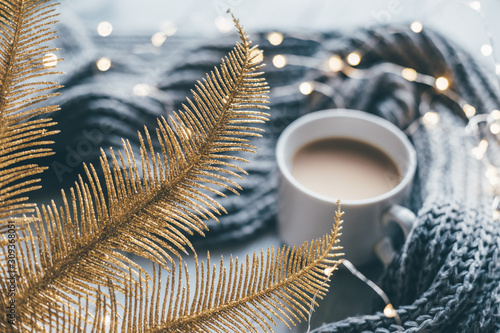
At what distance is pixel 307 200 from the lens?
490 millimetres

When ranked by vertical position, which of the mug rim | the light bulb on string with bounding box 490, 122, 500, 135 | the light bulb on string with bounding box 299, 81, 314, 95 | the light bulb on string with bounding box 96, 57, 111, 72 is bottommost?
the light bulb on string with bounding box 490, 122, 500, 135

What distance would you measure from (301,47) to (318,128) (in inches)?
7.0

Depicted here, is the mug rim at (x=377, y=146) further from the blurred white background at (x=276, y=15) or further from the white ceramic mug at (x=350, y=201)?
the blurred white background at (x=276, y=15)

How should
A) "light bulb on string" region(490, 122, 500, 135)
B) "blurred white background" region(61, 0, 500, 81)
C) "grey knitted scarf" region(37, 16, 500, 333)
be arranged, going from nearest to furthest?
"grey knitted scarf" region(37, 16, 500, 333) → "light bulb on string" region(490, 122, 500, 135) → "blurred white background" region(61, 0, 500, 81)

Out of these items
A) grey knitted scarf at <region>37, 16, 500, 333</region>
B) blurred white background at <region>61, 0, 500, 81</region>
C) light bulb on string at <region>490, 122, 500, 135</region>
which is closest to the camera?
grey knitted scarf at <region>37, 16, 500, 333</region>

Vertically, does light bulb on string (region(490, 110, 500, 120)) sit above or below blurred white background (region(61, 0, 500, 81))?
below

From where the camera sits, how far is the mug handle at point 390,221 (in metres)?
0.48

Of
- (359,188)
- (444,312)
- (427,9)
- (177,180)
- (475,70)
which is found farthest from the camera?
(427,9)

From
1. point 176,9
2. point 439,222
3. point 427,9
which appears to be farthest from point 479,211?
point 176,9

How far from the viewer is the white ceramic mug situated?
0.49 m

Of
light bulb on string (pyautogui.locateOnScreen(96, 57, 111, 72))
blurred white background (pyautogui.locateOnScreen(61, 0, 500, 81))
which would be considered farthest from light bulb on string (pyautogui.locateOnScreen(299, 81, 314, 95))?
light bulb on string (pyautogui.locateOnScreen(96, 57, 111, 72))

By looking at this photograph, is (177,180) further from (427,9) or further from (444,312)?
(427,9)

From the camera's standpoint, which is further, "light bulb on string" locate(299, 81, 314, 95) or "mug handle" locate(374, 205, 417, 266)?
"light bulb on string" locate(299, 81, 314, 95)

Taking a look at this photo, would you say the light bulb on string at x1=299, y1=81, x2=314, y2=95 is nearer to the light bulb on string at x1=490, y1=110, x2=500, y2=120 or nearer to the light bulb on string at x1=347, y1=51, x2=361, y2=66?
the light bulb on string at x1=347, y1=51, x2=361, y2=66
